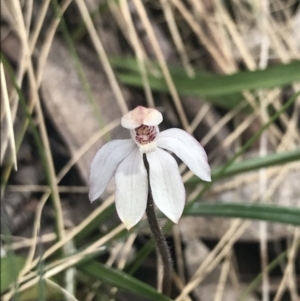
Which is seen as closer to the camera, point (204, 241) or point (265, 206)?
point (265, 206)

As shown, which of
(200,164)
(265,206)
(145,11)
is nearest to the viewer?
(200,164)

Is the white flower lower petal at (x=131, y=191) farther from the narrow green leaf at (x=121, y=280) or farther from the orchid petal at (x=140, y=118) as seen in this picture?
the narrow green leaf at (x=121, y=280)

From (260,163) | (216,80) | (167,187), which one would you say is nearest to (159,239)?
(167,187)

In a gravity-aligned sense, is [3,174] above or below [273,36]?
below

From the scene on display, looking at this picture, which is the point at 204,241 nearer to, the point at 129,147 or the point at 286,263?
the point at 286,263

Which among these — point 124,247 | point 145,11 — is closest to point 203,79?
point 145,11

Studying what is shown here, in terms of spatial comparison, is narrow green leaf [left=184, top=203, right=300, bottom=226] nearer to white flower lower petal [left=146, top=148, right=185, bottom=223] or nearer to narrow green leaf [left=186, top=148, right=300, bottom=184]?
narrow green leaf [left=186, top=148, right=300, bottom=184]

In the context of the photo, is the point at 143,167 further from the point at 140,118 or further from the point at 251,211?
the point at 251,211

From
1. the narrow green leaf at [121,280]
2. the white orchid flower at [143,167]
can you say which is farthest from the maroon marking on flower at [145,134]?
the narrow green leaf at [121,280]
